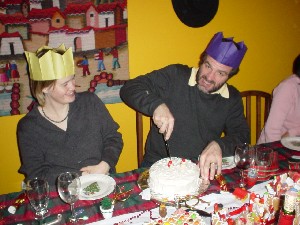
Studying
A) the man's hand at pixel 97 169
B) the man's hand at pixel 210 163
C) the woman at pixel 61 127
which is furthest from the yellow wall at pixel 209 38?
the man's hand at pixel 210 163

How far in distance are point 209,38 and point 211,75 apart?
926 mm

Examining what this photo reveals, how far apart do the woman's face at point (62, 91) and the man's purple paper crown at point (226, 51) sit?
106cm

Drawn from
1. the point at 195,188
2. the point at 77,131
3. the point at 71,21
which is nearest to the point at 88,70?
the point at 71,21

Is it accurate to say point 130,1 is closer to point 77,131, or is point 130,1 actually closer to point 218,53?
point 218,53

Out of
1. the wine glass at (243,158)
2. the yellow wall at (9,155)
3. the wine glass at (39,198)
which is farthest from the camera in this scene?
the yellow wall at (9,155)

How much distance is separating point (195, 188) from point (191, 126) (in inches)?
34.3

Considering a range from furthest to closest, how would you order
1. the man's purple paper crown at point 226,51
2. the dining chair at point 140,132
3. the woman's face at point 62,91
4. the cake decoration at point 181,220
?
1. the dining chair at point 140,132
2. the man's purple paper crown at point 226,51
3. the woman's face at point 62,91
4. the cake decoration at point 181,220

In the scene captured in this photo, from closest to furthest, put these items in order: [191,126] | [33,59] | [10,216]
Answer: [10,216], [33,59], [191,126]

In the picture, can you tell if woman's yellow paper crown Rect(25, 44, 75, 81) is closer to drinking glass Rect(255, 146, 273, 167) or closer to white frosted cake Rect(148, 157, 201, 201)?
white frosted cake Rect(148, 157, 201, 201)

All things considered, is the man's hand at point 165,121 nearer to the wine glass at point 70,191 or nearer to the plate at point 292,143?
the wine glass at point 70,191

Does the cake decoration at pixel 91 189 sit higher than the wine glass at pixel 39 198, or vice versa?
the wine glass at pixel 39 198

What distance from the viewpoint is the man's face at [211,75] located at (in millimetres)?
2201

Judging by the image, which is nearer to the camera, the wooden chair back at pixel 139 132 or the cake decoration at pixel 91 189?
the cake decoration at pixel 91 189

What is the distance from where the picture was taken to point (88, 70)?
260 cm
